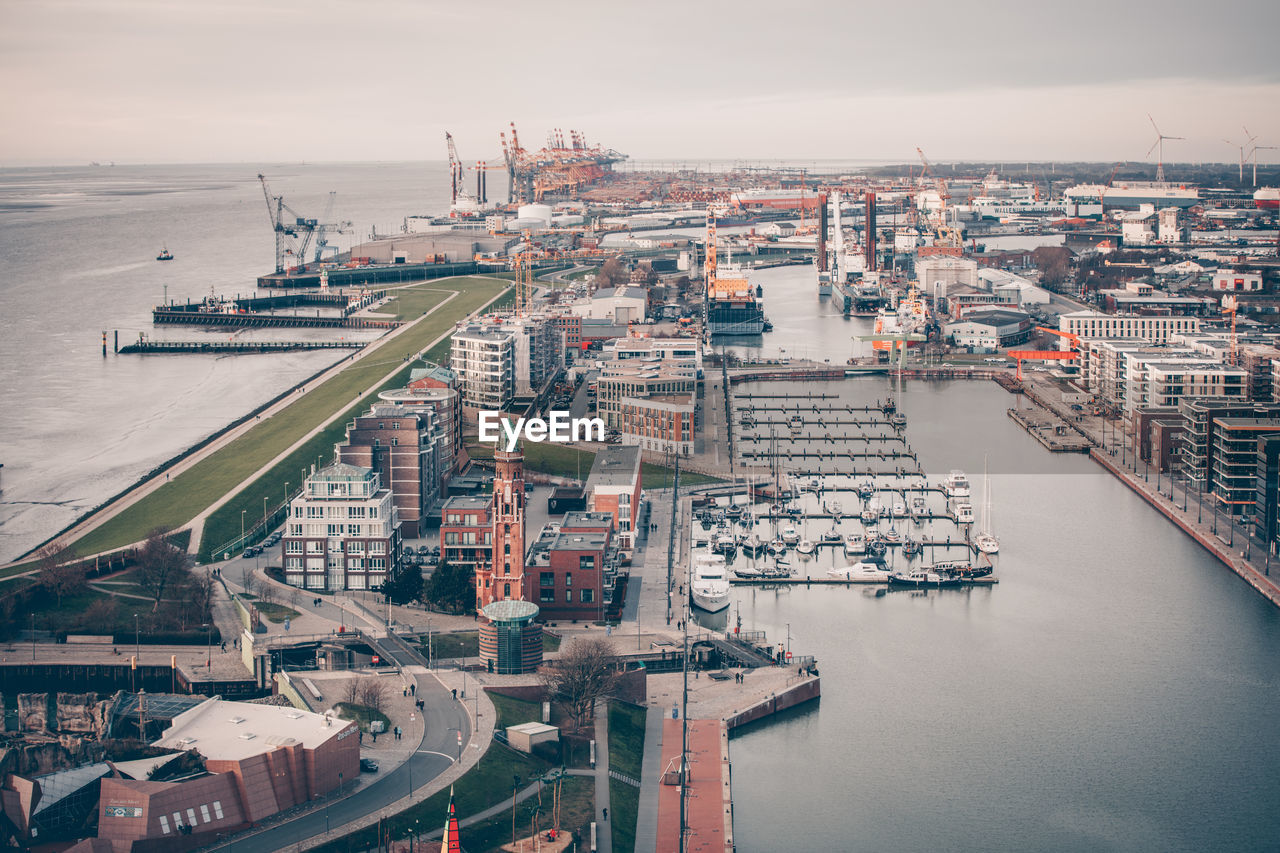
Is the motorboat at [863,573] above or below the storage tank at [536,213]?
below

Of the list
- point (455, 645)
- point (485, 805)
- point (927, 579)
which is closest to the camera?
point (485, 805)

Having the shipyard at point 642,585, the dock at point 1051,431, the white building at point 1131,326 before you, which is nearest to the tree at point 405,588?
the shipyard at point 642,585

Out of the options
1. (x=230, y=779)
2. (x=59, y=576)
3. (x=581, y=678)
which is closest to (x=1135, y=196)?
(x=59, y=576)

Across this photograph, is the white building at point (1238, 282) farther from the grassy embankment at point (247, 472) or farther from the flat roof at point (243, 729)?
the flat roof at point (243, 729)

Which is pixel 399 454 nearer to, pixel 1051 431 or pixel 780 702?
pixel 780 702

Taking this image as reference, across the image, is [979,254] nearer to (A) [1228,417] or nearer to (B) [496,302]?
(B) [496,302]

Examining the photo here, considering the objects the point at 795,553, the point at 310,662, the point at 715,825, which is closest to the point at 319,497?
the point at 310,662
